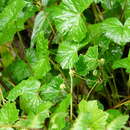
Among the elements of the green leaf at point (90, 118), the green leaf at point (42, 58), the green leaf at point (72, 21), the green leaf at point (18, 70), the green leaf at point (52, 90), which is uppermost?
the green leaf at point (72, 21)

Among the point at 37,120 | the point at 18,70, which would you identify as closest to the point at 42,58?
the point at 18,70

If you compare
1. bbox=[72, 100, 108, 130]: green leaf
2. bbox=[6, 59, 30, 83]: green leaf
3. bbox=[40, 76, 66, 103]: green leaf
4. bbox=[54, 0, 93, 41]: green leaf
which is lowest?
bbox=[72, 100, 108, 130]: green leaf

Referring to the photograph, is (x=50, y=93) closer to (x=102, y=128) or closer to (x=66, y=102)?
(x=66, y=102)

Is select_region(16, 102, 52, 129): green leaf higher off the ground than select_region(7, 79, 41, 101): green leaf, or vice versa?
select_region(7, 79, 41, 101): green leaf

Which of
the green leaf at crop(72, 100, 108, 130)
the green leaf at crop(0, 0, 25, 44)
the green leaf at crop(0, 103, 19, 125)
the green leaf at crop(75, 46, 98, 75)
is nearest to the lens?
the green leaf at crop(72, 100, 108, 130)

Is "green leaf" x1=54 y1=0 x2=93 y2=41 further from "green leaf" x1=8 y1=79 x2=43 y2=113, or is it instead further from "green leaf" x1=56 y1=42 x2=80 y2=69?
"green leaf" x1=8 y1=79 x2=43 y2=113

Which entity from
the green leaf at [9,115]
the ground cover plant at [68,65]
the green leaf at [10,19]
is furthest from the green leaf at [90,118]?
the green leaf at [10,19]

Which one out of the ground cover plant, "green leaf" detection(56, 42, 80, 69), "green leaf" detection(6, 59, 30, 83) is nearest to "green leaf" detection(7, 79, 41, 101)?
the ground cover plant

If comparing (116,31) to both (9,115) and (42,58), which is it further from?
(9,115)

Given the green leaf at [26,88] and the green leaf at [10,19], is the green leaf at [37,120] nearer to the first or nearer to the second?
the green leaf at [26,88]
